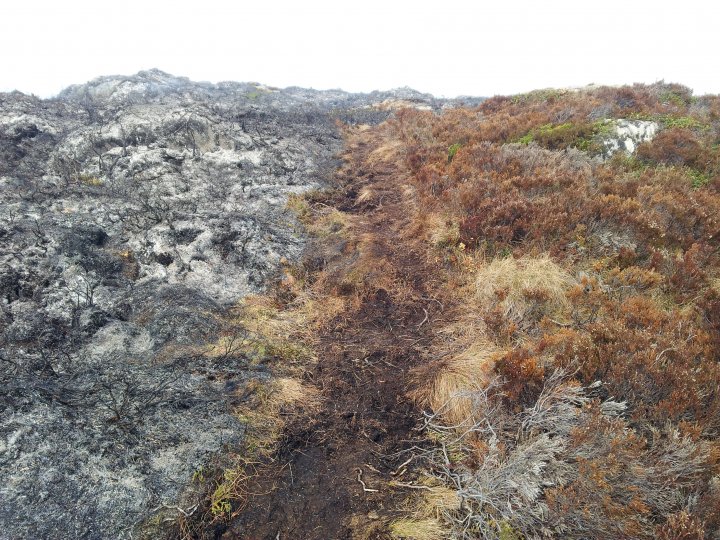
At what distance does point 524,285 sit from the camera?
20.2ft

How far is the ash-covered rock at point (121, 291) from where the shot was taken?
12.1 ft

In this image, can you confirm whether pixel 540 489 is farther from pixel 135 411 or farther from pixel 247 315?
pixel 247 315

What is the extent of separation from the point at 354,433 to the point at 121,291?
4.97m

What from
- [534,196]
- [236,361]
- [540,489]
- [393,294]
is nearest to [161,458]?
[236,361]

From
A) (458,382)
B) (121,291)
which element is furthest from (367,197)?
(458,382)

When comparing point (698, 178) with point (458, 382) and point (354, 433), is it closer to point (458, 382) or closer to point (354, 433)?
point (458, 382)

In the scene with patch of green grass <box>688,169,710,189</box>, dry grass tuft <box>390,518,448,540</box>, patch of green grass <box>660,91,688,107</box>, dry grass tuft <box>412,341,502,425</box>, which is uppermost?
patch of green grass <box>660,91,688,107</box>

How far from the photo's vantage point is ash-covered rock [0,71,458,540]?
3688 mm

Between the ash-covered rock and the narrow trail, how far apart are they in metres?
0.83

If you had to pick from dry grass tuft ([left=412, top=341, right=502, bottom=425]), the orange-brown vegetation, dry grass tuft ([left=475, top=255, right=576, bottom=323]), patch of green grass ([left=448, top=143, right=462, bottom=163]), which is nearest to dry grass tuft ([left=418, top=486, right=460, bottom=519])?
the orange-brown vegetation

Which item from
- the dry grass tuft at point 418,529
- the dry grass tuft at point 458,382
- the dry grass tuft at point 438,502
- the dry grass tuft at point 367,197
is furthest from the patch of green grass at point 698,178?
the dry grass tuft at point 418,529

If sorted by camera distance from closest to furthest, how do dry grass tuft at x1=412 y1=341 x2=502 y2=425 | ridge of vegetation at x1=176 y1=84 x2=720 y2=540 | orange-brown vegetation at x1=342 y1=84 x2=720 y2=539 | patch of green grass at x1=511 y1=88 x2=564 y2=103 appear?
orange-brown vegetation at x1=342 y1=84 x2=720 y2=539, ridge of vegetation at x1=176 y1=84 x2=720 y2=540, dry grass tuft at x1=412 y1=341 x2=502 y2=425, patch of green grass at x1=511 y1=88 x2=564 y2=103

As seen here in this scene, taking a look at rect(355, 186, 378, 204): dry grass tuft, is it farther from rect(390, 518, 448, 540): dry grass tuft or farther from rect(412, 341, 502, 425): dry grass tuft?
rect(390, 518, 448, 540): dry grass tuft

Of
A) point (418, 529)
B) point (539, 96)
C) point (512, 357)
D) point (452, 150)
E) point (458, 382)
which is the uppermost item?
point (539, 96)
